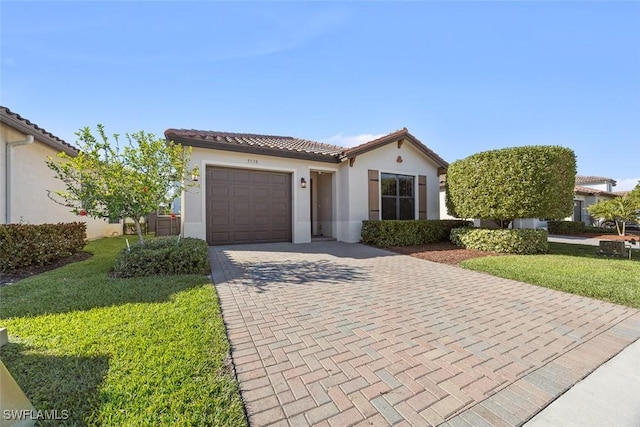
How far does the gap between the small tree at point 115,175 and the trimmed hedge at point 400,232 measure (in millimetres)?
7841

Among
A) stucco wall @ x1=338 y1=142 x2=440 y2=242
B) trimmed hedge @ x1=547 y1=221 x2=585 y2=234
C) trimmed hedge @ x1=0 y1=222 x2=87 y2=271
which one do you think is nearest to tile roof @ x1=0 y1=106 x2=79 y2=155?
trimmed hedge @ x1=0 y1=222 x2=87 y2=271

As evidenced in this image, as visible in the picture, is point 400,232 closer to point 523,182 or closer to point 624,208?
point 523,182

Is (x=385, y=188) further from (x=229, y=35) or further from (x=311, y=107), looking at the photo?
(x=229, y=35)

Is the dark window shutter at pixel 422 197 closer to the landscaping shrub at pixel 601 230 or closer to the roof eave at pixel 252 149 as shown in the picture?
the roof eave at pixel 252 149

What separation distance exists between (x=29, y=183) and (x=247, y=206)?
6869 mm

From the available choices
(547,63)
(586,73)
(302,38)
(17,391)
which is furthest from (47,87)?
(586,73)

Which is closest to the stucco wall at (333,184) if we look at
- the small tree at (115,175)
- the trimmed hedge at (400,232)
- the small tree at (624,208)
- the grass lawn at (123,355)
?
the trimmed hedge at (400,232)

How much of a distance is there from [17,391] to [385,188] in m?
12.2

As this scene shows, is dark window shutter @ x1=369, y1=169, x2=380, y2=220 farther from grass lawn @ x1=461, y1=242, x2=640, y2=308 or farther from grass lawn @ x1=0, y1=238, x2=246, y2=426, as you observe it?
grass lawn @ x1=0, y1=238, x2=246, y2=426

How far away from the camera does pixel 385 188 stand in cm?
1262

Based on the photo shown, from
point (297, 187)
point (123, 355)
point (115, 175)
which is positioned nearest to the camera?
point (123, 355)

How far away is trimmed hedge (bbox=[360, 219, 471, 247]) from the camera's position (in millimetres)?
10938

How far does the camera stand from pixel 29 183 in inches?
335

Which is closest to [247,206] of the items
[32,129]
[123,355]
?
[32,129]
